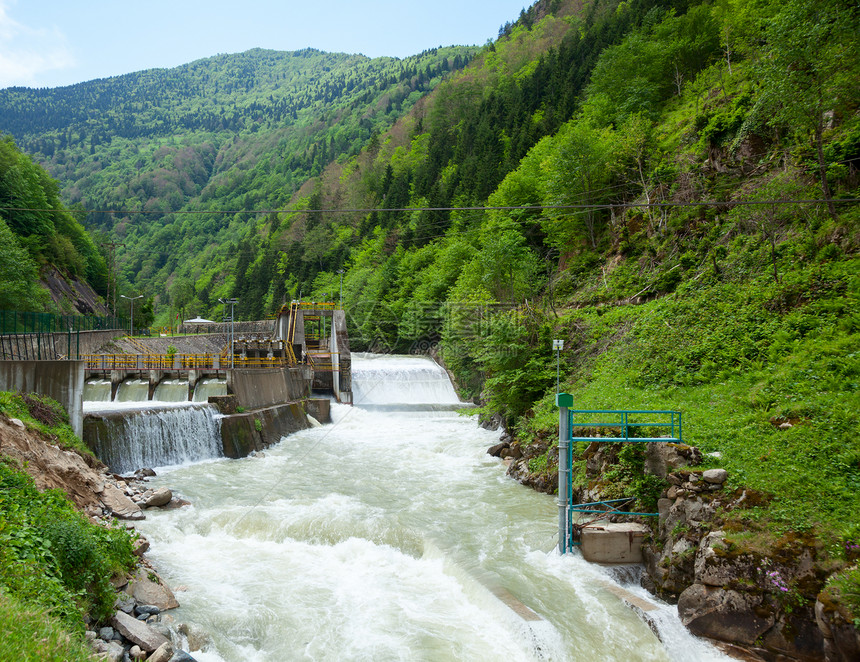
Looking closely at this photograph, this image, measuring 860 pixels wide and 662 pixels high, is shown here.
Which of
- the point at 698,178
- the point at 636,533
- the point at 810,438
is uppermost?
the point at 698,178

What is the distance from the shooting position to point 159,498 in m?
11.9

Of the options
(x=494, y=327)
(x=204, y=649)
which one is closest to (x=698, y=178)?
(x=494, y=327)

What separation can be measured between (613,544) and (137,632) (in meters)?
7.25

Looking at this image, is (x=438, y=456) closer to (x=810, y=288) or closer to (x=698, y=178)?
(x=810, y=288)

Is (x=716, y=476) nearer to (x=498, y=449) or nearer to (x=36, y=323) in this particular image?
(x=498, y=449)

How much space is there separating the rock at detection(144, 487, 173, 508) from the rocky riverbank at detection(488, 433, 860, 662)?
34.3ft

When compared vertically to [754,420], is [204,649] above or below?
below

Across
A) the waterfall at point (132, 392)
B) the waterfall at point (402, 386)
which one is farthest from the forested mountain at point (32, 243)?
the waterfall at point (402, 386)

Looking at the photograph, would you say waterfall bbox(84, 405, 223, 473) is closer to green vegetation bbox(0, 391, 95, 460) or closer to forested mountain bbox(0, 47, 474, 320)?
green vegetation bbox(0, 391, 95, 460)

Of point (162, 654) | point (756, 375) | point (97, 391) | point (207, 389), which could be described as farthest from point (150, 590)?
point (97, 391)

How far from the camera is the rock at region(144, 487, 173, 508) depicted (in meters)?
11.8

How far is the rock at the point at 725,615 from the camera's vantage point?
6555mm

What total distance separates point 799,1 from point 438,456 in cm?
1739

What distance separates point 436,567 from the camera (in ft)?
30.7
